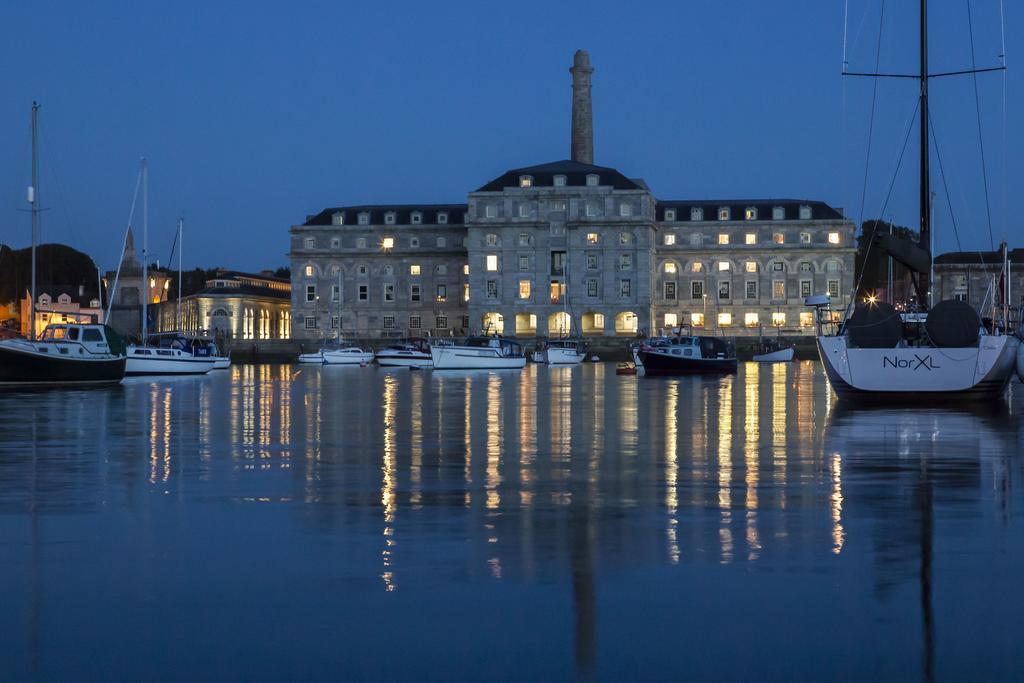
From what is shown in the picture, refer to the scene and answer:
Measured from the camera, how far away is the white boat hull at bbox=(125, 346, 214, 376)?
243ft

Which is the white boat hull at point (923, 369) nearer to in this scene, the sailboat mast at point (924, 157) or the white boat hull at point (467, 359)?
the sailboat mast at point (924, 157)

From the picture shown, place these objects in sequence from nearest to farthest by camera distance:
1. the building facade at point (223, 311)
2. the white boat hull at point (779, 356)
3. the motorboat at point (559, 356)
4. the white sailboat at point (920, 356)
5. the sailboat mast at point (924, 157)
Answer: the white sailboat at point (920, 356) → the sailboat mast at point (924, 157) → the motorboat at point (559, 356) → the white boat hull at point (779, 356) → the building facade at point (223, 311)

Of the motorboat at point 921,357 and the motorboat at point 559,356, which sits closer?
the motorboat at point 921,357

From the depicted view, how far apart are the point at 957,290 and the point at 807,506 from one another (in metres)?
163

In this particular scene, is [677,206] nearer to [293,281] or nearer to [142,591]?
[293,281]

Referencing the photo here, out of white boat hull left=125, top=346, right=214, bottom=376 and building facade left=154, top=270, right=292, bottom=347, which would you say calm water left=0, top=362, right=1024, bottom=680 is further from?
building facade left=154, top=270, right=292, bottom=347

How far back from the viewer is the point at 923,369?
117ft

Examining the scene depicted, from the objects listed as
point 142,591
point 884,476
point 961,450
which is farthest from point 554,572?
point 961,450

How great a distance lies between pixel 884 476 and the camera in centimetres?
1744

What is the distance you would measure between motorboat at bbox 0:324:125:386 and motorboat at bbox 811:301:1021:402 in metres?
32.7

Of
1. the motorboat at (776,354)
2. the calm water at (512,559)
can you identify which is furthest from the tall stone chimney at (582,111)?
the calm water at (512,559)

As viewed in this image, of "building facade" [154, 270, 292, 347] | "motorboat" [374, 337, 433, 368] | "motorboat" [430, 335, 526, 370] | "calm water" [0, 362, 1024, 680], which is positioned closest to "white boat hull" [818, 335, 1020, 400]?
"calm water" [0, 362, 1024, 680]

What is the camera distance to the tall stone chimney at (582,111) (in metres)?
152

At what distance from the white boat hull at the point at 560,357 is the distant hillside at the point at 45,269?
279 ft
